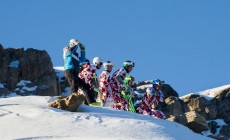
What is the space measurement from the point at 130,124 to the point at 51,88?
5854 cm

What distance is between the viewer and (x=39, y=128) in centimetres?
1217

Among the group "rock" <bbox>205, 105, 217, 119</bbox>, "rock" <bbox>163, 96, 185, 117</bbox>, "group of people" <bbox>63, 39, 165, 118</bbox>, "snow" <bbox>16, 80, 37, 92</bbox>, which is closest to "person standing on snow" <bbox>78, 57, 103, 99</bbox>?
"group of people" <bbox>63, 39, 165, 118</bbox>

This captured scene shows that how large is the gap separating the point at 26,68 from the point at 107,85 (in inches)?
2153

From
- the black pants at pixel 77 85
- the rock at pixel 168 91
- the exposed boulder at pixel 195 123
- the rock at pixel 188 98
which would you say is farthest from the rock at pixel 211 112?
the exposed boulder at pixel 195 123

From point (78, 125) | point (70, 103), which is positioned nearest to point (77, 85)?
point (70, 103)

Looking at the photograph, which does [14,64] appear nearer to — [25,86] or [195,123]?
[25,86]

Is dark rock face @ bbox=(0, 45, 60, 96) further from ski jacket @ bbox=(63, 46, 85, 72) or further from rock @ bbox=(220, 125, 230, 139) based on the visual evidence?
ski jacket @ bbox=(63, 46, 85, 72)

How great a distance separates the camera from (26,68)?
242 feet

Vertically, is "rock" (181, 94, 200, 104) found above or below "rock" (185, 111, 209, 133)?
above

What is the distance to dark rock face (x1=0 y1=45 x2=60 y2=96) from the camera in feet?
240

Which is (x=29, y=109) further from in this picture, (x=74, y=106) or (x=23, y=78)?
(x=23, y=78)

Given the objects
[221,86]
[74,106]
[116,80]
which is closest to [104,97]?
[116,80]

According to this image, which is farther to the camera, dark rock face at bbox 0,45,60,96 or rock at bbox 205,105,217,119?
dark rock face at bbox 0,45,60,96

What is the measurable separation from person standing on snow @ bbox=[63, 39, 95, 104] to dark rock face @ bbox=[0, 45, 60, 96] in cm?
5407
